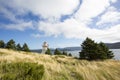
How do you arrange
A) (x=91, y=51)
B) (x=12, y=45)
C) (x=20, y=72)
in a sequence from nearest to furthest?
(x=20, y=72)
(x=91, y=51)
(x=12, y=45)

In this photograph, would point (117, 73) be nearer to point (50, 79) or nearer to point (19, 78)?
point (50, 79)

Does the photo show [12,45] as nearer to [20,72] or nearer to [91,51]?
[91,51]

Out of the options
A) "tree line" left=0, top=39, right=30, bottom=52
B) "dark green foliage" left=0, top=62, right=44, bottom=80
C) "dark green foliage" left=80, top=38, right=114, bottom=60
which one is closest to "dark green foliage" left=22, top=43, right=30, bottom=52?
"tree line" left=0, top=39, right=30, bottom=52

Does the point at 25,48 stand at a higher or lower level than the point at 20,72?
higher

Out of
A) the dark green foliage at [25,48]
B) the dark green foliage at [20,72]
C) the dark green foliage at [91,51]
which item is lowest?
the dark green foliage at [20,72]

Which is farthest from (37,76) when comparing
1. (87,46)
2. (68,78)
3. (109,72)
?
(87,46)

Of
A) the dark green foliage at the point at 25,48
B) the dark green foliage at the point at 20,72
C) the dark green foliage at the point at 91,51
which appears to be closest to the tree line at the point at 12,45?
the dark green foliage at the point at 25,48

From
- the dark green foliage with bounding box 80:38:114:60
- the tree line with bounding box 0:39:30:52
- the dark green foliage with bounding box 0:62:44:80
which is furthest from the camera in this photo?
the tree line with bounding box 0:39:30:52

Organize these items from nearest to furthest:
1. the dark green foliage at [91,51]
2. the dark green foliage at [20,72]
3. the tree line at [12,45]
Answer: the dark green foliage at [20,72] → the dark green foliage at [91,51] → the tree line at [12,45]

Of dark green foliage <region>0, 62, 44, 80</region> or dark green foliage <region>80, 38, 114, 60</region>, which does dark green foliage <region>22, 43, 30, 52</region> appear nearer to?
dark green foliage <region>80, 38, 114, 60</region>

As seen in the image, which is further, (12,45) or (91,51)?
(12,45)

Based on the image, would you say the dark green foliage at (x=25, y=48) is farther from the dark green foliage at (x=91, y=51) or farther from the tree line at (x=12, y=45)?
the dark green foliage at (x=91, y=51)

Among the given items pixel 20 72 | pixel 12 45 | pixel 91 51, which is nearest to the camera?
pixel 20 72

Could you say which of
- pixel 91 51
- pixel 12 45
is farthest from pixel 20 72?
pixel 12 45
